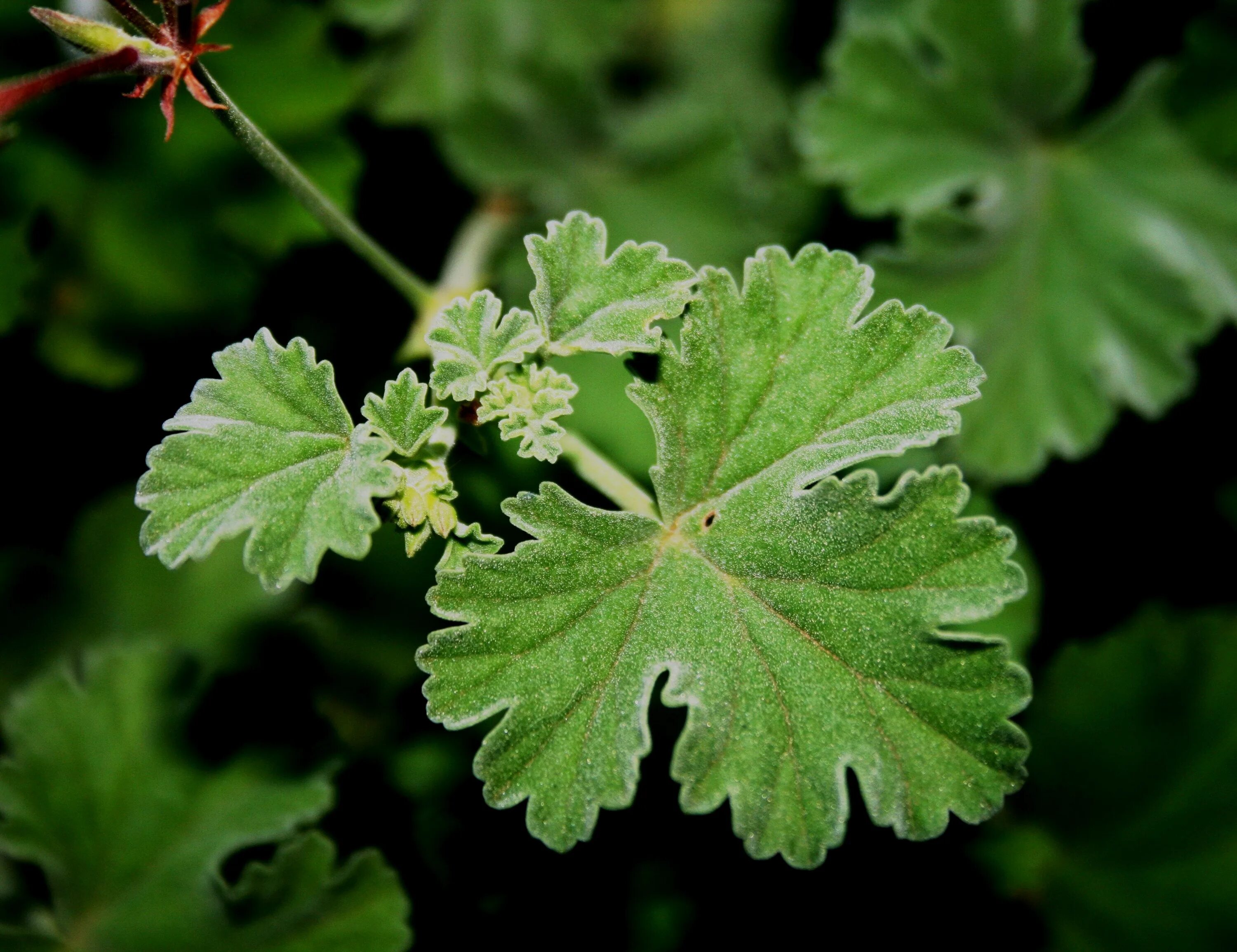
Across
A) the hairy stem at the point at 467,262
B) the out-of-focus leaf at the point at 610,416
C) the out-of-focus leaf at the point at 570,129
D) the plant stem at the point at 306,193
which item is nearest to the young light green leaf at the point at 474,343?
the plant stem at the point at 306,193

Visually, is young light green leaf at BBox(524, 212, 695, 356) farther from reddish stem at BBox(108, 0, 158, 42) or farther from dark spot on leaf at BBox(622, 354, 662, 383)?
reddish stem at BBox(108, 0, 158, 42)

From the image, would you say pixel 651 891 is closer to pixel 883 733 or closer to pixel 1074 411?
pixel 883 733

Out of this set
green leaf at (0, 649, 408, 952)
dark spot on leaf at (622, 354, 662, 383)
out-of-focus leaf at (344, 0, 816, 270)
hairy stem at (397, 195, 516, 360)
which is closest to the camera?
dark spot on leaf at (622, 354, 662, 383)

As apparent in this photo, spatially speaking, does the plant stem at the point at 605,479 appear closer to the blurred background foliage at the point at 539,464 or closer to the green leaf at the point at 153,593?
the blurred background foliage at the point at 539,464

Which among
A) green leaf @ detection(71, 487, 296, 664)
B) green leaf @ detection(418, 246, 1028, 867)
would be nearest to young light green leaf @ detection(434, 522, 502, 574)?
green leaf @ detection(418, 246, 1028, 867)

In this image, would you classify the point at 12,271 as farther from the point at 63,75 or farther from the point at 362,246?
the point at 63,75

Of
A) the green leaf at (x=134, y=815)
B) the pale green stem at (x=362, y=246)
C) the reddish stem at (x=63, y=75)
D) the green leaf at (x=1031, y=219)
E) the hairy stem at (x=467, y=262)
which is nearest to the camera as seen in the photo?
the reddish stem at (x=63, y=75)

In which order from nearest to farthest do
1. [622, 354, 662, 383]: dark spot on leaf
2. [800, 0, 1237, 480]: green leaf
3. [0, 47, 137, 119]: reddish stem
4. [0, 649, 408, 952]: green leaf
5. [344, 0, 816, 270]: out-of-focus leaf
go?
[0, 47, 137, 119]: reddish stem, [622, 354, 662, 383]: dark spot on leaf, [0, 649, 408, 952]: green leaf, [800, 0, 1237, 480]: green leaf, [344, 0, 816, 270]: out-of-focus leaf
